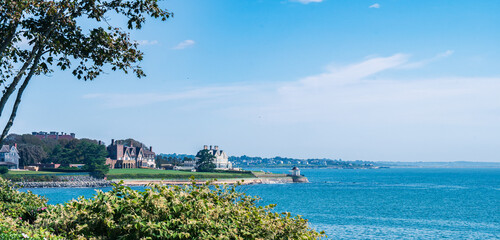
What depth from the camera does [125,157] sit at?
13288 centimetres

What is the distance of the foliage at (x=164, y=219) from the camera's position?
8391mm

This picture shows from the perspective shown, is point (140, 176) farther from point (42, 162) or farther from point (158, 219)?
point (158, 219)

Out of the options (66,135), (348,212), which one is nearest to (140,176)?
Result: (348,212)

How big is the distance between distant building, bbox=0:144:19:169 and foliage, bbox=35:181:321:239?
113309mm

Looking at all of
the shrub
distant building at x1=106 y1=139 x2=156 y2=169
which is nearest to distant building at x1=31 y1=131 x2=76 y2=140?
distant building at x1=106 y1=139 x2=156 y2=169

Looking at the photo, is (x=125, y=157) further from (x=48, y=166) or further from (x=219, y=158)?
(x=48, y=166)

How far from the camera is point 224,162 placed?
149m

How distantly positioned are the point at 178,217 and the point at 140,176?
90.5 m

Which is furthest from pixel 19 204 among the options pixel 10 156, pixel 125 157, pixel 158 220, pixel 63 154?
pixel 125 157

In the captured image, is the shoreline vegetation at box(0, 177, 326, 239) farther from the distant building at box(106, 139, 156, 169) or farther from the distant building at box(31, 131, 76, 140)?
the distant building at box(31, 131, 76, 140)

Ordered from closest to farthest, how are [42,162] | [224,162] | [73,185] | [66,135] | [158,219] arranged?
[158,219] < [73,185] < [42,162] < [224,162] < [66,135]

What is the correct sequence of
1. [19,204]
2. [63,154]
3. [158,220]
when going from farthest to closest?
[63,154] → [19,204] → [158,220]

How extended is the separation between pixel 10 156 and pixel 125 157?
28229mm

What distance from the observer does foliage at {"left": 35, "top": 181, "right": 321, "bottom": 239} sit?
8.39 metres
